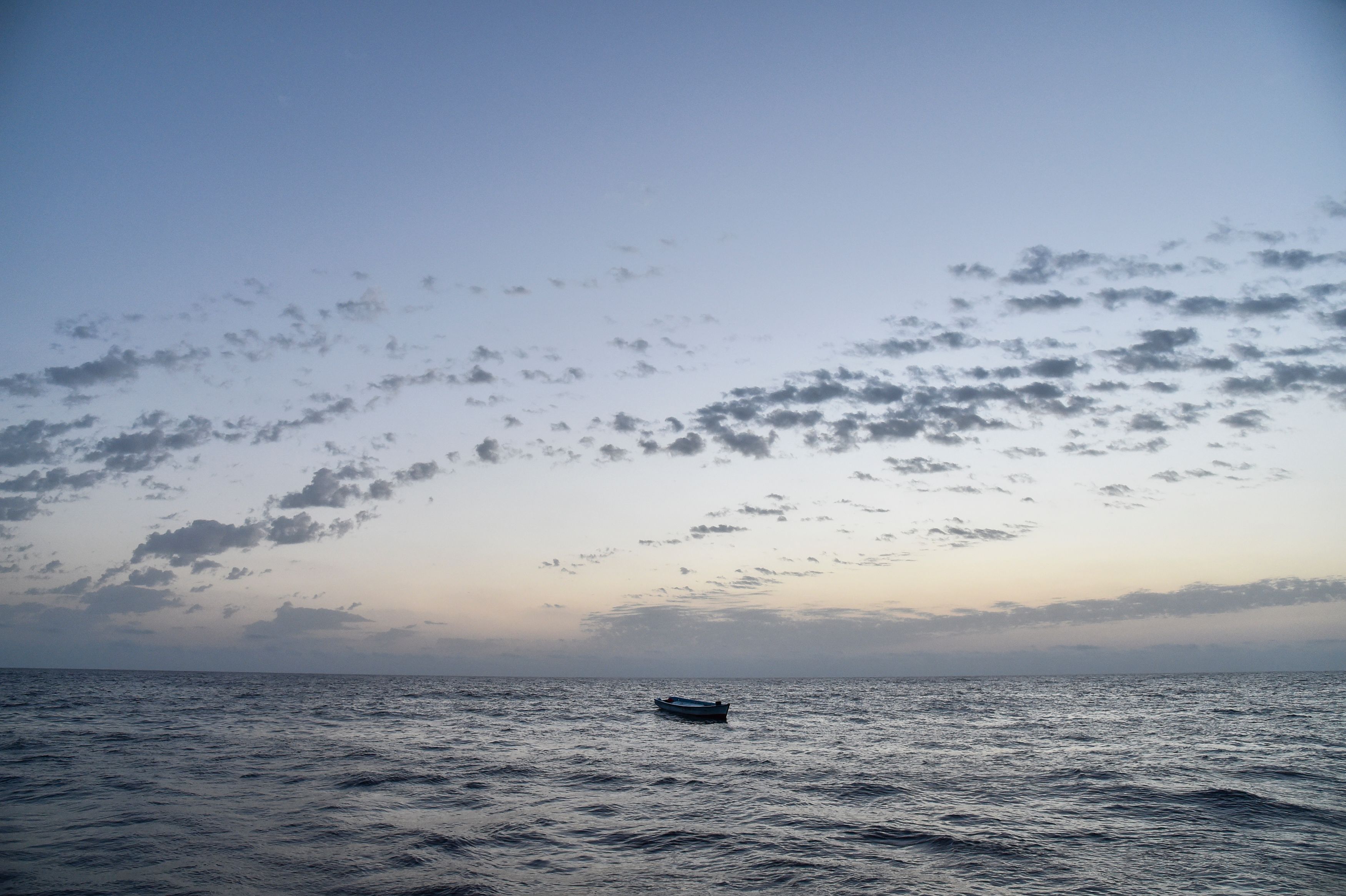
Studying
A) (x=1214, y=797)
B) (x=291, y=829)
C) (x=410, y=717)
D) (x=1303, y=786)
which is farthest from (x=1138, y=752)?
(x=410, y=717)

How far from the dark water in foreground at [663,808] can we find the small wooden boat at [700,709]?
19.6 feet

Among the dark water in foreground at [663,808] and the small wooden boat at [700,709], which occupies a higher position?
the dark water in foreground at [663,808]

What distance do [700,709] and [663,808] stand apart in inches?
1747

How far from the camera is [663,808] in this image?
3125cm

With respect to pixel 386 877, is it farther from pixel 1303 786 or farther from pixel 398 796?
pixel 1303 786

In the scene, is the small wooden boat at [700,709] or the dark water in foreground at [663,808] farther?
the small wooden boat at [700,709]

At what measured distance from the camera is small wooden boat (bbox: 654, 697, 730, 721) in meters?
73.2

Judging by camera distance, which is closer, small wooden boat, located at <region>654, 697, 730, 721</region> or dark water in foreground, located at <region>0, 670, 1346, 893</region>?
dark water in foreground, located at <region>0, 670, 1346, 893</region>

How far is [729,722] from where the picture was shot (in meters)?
73.9

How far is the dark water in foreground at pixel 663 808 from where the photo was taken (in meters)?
21.4

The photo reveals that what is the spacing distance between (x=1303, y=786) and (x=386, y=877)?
43042 mm

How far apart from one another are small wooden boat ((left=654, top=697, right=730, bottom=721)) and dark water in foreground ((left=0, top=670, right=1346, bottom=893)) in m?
5.98

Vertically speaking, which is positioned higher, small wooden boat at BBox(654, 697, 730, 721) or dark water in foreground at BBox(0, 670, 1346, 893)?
dark water in foreground at BBox(0, 670, 1346, 893)

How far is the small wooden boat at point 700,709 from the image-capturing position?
73.2 metres
